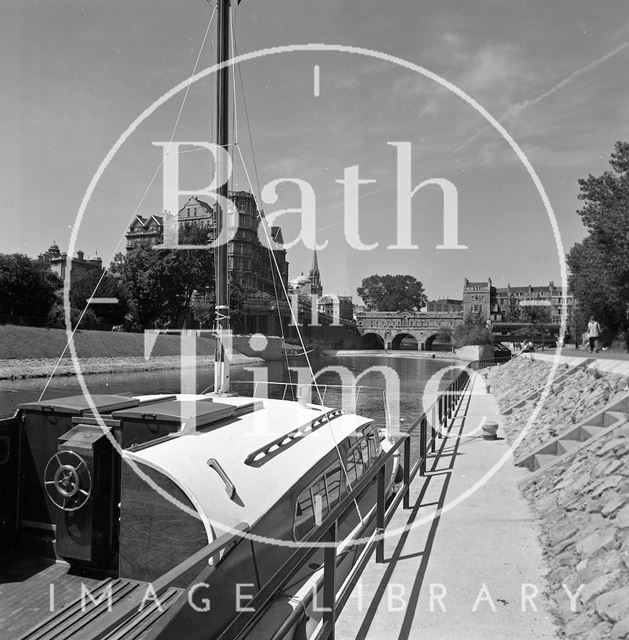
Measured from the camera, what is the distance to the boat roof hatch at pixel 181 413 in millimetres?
5617

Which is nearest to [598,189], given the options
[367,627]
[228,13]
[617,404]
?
[617,404]

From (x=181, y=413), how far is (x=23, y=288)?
63116 mm

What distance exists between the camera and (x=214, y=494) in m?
4.83

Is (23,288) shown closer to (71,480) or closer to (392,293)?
(71,480)

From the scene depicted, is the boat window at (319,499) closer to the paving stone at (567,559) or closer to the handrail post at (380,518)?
the handrail post at (380,518)

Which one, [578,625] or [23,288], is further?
[23,288]

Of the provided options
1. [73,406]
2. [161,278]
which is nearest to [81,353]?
[161,278]

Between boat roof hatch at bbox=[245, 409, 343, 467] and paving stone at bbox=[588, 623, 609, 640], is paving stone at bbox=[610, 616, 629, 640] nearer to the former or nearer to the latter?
paving stone at bbox=[588, 623, 609, 640]

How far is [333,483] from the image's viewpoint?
736 centimetres

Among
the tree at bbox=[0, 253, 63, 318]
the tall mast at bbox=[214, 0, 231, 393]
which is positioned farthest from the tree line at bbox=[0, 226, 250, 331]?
the tall mast at bbox=[214, 0, 231, 393]

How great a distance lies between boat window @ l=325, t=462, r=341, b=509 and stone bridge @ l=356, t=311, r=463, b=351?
138 m

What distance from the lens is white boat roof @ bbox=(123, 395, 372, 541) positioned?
468cm

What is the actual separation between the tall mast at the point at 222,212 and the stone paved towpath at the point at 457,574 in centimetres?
364

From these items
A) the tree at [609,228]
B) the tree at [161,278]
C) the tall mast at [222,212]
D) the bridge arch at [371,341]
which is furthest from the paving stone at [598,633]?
the bridge arch at [371,341]
